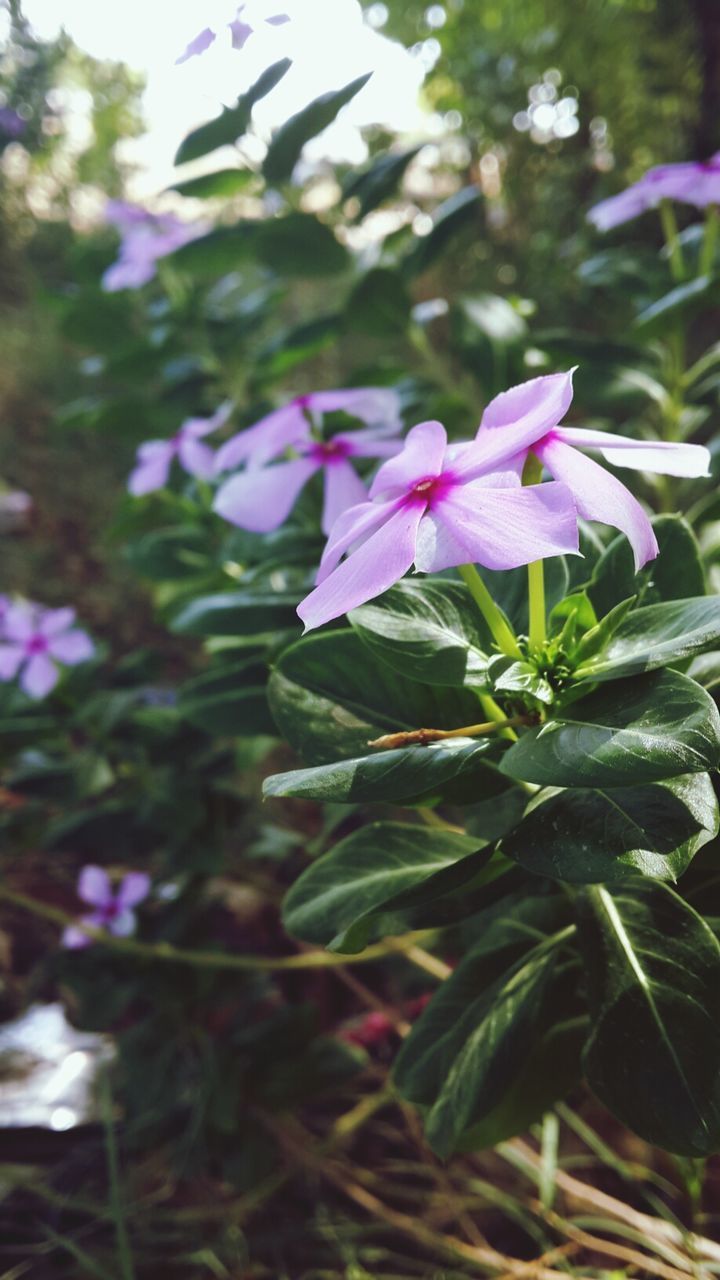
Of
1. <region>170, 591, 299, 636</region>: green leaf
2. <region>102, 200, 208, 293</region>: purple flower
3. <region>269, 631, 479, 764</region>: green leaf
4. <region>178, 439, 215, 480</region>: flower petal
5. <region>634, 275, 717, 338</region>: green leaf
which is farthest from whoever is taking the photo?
<region>102, 200, 208, 293</region>: purple flower

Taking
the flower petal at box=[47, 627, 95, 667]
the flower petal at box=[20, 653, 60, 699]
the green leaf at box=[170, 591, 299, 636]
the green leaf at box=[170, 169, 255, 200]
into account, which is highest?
the green leaf at box=[170, 169, 255, 200]

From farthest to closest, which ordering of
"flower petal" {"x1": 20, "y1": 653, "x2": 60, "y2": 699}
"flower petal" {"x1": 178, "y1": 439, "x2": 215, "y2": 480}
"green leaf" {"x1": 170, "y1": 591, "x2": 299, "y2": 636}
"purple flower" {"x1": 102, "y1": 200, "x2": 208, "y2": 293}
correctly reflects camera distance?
"purple flower" {"x1": 102, "y1": 200, "x2": 208, "y2": 293} → "flower petal" {"x1": 20, "y1": 653, "x2": 60, "y2": 699} → "flower petal" {"x1": 178, "y1": 439, "x2": 215, "y2": 480} → "green leaf" {"x1": 170, "y1": 591, "x2": 299, "y2": 636}

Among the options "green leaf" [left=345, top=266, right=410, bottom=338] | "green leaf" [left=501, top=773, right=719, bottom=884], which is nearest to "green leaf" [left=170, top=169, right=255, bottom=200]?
"green leaf" [left=345, top=266, right=410, bottom=338]

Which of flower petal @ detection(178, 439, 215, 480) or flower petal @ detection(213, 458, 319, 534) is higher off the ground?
flower petal @ detection(213, 458, 319, 534)

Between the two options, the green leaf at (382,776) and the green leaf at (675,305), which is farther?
the green leaf at (675,305)

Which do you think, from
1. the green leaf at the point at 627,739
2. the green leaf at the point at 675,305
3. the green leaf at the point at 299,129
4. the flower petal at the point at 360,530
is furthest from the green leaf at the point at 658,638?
the green leaf at the point at 299,129

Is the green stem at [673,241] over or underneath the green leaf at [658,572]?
over

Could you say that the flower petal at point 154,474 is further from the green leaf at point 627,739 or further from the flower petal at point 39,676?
the green leaf at point 627,739

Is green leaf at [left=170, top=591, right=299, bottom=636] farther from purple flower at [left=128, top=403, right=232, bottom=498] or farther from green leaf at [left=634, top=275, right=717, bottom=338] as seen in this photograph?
green leaf at [left=634, top=275, right=717, bottom=338]
